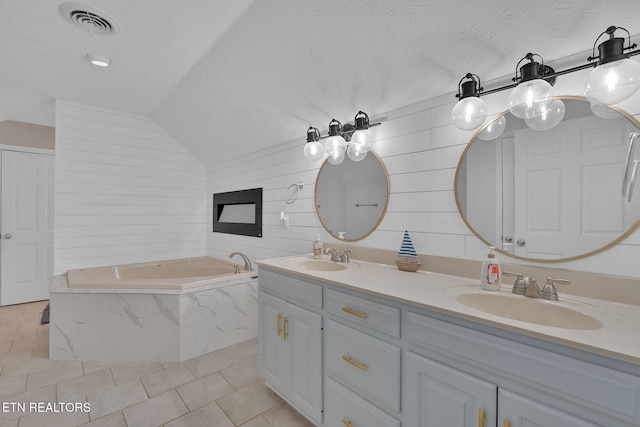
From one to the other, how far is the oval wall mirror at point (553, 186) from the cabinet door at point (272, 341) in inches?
50.3

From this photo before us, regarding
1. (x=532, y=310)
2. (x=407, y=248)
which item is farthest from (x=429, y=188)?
(x=532, y=310)

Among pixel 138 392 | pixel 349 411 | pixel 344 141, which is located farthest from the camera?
pixel 344 141

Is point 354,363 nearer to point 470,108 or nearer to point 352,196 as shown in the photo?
point 352,196

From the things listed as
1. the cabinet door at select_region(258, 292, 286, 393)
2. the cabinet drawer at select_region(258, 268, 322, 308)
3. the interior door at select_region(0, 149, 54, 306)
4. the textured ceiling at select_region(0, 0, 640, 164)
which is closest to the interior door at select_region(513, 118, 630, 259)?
the textured ceiling at select_region(0, 0, 640, 164)

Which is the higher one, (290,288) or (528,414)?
(290,288)

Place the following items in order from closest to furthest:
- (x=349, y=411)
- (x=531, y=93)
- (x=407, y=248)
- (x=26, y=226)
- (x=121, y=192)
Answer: (x=531, y=93)
(x=349, y=411)
(x=407, y=248)
(x=121, y=192)
(x=26, y=226)

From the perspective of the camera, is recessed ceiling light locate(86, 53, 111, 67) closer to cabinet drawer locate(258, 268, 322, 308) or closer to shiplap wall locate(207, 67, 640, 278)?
shiplap wall locate(207, 67, 640, 278)

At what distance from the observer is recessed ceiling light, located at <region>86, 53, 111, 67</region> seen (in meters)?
2.27

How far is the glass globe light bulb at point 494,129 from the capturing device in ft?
4.76

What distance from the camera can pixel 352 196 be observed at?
221cm

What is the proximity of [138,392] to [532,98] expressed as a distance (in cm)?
288

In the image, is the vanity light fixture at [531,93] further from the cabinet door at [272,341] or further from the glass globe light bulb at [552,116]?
the cabinet door at [272,341]

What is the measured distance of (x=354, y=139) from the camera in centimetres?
200

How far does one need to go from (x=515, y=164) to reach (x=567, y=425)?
3.53 feet
